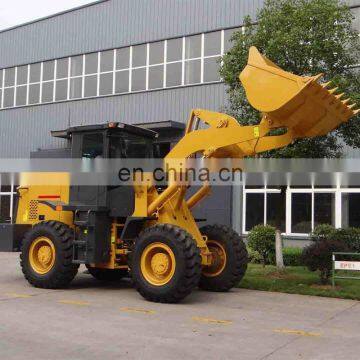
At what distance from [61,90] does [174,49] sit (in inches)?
274

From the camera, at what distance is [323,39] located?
12555mm

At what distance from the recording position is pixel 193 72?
917 inches

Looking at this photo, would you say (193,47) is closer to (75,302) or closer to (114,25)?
(114,25)

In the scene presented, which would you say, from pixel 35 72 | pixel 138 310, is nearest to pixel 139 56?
pixel 35 72

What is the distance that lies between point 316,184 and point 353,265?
9.13 m

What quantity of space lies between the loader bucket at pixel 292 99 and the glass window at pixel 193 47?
1424 cm

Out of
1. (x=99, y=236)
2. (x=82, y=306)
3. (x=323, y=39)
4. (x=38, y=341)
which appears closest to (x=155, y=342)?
(x=38, y=341)

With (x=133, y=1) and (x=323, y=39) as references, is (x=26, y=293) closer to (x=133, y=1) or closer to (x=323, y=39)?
(x=323, y=39)

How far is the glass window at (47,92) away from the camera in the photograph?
27991 mm

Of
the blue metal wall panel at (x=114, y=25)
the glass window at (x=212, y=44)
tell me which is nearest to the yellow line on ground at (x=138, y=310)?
the blue metal wall panel at (x=114, y=25)

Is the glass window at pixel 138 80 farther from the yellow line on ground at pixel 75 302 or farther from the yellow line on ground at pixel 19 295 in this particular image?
the yellow line on ground at pixel 75 302

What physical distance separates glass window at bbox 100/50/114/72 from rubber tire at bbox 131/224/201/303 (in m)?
17.5

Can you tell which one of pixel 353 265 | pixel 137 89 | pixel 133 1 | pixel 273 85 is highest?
pixel 133 1

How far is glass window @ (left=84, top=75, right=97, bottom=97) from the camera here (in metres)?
26.4
